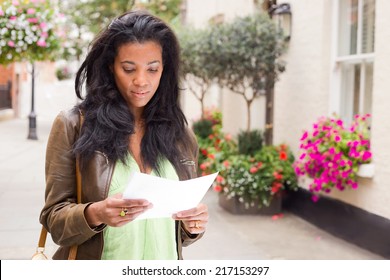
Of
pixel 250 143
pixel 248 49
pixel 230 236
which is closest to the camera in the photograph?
pixel 230 236

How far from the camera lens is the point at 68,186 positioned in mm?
1750

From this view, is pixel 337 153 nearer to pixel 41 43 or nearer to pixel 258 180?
pixel 258 180

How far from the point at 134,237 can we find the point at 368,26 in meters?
4.74

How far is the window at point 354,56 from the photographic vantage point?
19.0ft

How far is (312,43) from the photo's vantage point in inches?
261

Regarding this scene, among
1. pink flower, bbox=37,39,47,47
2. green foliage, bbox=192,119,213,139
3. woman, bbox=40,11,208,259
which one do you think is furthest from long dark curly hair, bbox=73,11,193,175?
green foliage, bbox=192,119,213,139

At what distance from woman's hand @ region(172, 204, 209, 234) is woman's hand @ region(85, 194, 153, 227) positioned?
6.1 inches

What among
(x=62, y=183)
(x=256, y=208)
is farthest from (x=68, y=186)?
(x=256, y=208)

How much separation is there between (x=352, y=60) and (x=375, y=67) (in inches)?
29.9

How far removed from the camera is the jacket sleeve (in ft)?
5.63

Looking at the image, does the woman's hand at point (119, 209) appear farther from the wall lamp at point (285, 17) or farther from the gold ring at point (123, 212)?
the wall lamp at point (285, 17)

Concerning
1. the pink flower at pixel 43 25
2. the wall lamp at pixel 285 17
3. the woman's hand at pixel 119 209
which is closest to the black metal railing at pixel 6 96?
the pink flower at pixel 43 25

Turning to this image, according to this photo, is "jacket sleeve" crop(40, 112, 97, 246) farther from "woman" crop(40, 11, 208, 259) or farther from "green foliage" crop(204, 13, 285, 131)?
"green foliage" crop(204, 13, 285, 131)
